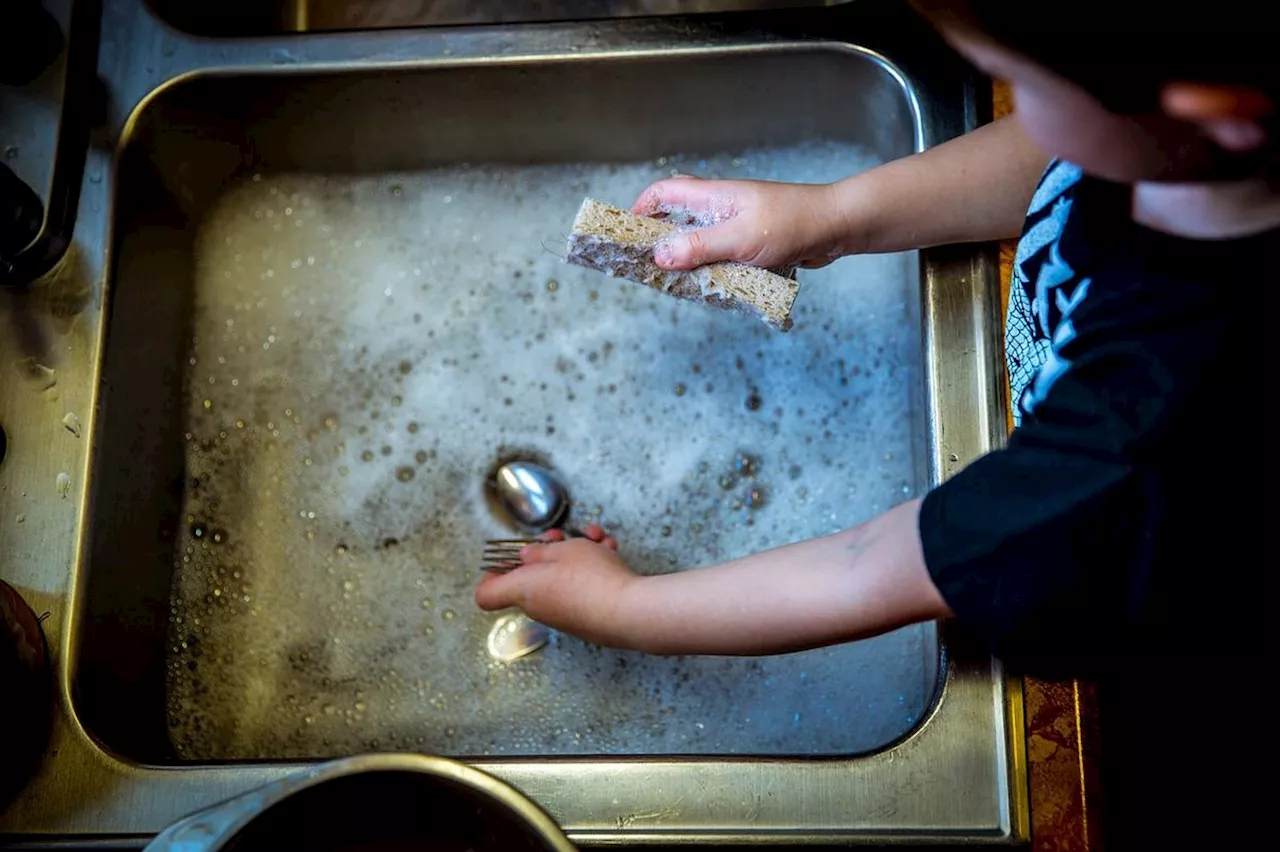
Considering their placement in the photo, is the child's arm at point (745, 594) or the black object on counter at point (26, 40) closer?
the child's arm at point (745, 594)

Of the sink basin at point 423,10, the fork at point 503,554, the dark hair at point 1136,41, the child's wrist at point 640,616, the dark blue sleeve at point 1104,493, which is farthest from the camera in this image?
the sink basin at point 423,10

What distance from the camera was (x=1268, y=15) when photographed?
0.31 meters

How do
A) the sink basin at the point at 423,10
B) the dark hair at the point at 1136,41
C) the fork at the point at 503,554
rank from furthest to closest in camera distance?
the sink basin at the point at 423,10
the fork at the point at 503,554
the dark hair at the point at 1136,41

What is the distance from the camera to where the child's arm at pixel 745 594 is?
532 millimetres

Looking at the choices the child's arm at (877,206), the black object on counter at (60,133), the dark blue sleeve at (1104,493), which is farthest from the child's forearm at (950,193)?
the black object on counter at (60,133)

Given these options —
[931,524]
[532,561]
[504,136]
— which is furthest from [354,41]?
[931,524]

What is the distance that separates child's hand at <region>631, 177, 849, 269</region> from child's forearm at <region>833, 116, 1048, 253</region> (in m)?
0.02

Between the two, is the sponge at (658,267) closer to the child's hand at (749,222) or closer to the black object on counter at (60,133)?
the child's hand at (749,222)

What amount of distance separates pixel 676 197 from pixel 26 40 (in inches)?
19.8

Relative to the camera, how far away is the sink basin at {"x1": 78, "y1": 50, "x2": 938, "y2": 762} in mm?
731

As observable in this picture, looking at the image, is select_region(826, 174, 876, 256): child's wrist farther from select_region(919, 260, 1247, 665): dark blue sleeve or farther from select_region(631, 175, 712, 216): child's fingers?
select_region(919, 260, 1247, 665): dark blue sleeve

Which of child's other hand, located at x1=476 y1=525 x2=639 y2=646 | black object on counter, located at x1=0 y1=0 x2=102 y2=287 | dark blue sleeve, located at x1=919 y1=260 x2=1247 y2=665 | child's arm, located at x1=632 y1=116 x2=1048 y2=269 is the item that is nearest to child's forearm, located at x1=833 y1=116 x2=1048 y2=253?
child's arm, located at x1=632 y1=116 x2=1048 y2=269

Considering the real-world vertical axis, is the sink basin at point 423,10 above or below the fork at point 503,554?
above

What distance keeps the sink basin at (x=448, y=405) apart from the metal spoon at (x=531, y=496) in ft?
0.08
